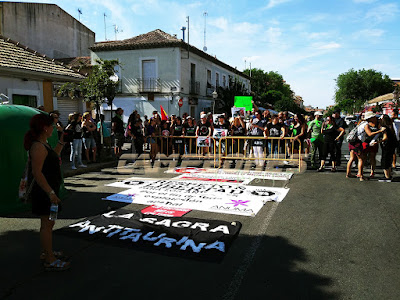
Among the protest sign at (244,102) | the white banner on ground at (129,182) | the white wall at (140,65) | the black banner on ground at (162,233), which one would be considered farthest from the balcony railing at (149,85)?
the black banner on ground at (162,233)

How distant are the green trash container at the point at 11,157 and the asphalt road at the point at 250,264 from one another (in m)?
0.34

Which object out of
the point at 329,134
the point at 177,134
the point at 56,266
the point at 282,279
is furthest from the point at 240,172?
the point at 56,266

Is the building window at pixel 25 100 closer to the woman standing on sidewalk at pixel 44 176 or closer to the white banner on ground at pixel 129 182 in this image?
the white banner on ground at pixel 129 182

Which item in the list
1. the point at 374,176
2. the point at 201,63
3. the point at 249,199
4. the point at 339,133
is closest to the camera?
the point at 249,199

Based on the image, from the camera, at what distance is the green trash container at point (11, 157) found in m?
5.55

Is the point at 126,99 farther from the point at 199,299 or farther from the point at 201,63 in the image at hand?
the point at 199,299

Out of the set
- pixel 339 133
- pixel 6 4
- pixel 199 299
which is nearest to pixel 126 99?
pixel 6 4

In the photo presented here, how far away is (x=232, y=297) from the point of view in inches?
122

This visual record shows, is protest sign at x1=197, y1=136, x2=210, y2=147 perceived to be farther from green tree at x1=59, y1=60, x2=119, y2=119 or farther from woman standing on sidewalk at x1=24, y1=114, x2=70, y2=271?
woman standing on sidewalk at x1=24, y1=114, x2=70, y2=271

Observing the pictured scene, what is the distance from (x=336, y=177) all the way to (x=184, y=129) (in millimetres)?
5674

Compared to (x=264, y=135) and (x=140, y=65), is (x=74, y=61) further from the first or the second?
(x=264, y=135)

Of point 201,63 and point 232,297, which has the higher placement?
point 201,63

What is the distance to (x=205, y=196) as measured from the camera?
6.92m

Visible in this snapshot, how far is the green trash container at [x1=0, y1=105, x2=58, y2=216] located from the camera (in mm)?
5547
